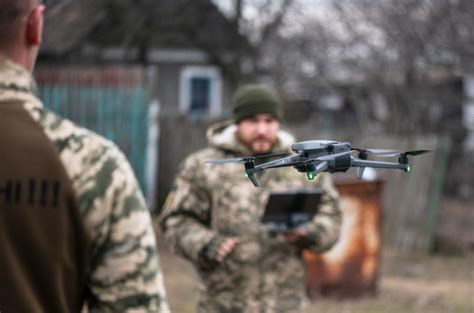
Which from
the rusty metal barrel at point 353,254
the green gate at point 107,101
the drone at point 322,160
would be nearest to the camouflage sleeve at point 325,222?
the drone at point 322,160

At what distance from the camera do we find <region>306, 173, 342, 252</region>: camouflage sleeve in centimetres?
535

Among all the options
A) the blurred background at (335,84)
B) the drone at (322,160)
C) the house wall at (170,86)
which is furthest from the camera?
the house wall at (170,86)

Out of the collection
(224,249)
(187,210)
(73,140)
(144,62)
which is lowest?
(224,249)

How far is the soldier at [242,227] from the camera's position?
5.24 m

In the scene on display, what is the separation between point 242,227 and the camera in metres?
5.29

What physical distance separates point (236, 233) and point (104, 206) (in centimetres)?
278

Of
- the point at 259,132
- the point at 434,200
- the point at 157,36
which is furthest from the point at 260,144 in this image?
the point at 157,36

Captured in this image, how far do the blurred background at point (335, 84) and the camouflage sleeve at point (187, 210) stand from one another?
569 cm

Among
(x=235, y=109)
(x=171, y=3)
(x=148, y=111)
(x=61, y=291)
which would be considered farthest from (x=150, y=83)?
(x=61, y=291)

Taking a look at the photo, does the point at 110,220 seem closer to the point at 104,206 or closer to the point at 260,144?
the point at 104,206

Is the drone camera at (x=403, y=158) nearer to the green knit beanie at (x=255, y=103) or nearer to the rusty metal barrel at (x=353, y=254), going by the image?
the green knit beanie at (x=255, y=103)

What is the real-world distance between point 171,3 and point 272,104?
11115 millimetres

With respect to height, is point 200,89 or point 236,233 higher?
point 236,233

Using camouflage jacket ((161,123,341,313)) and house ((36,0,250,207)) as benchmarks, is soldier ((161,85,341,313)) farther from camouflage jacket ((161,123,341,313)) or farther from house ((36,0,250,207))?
house ((36,0,250,207))
